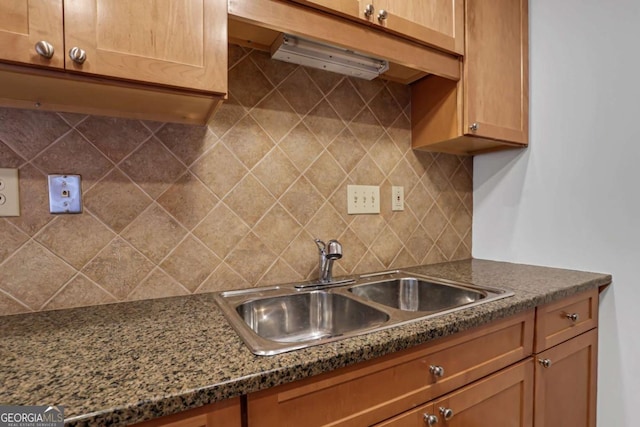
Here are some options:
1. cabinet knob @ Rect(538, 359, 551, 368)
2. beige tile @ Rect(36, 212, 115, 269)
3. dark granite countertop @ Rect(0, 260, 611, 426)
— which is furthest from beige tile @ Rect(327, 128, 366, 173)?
cabinet knob @ Rect(538, 359, 551, 368)

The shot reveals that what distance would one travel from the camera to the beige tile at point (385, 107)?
1408mm

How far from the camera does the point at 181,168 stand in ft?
3.37

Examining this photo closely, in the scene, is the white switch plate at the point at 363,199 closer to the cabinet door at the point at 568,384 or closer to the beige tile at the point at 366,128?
the beige tile at the point at 366,128

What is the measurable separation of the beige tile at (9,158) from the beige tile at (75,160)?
0.03 m

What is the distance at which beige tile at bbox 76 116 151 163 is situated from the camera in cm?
92

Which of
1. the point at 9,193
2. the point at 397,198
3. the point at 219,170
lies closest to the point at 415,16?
the point at 397,198

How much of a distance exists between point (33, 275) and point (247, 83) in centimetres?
83

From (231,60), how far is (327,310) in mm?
905

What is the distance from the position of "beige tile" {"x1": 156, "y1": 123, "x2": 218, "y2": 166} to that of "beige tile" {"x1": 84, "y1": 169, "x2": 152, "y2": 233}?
0.53 feet

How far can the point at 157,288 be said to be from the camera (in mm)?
991

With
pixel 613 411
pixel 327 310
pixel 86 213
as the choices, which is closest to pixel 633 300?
pixel 613 411

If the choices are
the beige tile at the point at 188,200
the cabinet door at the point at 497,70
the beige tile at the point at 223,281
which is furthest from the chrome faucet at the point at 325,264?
the cabinet door at the point at 497,70

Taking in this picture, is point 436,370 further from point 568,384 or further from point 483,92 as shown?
point 483,92

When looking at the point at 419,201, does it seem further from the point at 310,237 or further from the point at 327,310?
the point at 327,310
